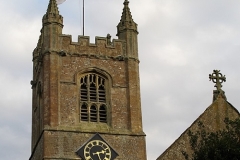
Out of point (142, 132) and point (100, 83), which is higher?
point (100, 83)

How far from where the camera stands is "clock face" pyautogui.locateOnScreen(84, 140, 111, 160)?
117ft

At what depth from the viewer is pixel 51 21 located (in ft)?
129

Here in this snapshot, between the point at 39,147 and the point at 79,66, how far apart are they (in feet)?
15.4

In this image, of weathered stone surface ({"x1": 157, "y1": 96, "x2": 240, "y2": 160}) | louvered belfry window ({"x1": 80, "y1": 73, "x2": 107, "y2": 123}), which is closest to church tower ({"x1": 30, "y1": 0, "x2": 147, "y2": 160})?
louvered belfry window ({"x1": 80, "y1": 73, "x2": 107, "y2": 123})

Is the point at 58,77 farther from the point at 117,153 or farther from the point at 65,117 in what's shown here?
the point at 117,153

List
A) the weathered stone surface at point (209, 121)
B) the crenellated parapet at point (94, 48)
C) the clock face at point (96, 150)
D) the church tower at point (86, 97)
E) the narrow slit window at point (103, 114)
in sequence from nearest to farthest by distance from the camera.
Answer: the weathered stone surface at point (209, 121) < the clock face at point (96, 150) < the church tower at point (86, 97) < the narrow slit window at point (103, 114) < the crenellated parapet at point (94, 48)

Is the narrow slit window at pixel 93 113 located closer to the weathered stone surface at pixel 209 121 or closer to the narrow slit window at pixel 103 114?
the narrow slit window at pixel 103 114

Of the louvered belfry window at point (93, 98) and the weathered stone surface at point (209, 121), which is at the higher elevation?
the louvered belfry window at point (93, 98)

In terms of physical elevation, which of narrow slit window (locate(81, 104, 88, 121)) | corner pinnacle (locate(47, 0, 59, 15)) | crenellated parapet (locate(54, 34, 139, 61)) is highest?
corner pinnacle (locate(47, 0, 59, 15))

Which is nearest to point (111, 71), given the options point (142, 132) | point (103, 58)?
point (103, 58)

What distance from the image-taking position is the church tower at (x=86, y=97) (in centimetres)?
3616

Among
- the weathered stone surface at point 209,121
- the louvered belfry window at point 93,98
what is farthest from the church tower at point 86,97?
the weathered stone surface at point 209,121

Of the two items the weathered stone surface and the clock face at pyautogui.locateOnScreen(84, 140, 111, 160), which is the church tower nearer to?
the clock face at pyautogui.locateOnScreen(84, 140, 111, 160)

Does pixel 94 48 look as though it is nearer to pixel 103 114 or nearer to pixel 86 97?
pixel 86 97
